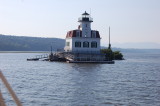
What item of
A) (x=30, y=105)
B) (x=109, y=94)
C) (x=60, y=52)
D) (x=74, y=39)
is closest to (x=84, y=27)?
(x=74, y=39)

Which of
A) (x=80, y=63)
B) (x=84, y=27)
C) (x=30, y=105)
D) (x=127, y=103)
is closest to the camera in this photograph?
(x=30, y=105)

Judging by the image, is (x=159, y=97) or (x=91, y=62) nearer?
(x=159, y=97)

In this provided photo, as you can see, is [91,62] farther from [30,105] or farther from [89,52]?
[30,105]

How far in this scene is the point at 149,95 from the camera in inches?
1009

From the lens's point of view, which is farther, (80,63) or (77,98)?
(80,63)

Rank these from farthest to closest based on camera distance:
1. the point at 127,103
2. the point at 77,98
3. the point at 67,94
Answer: the point at 67,94
the point at 77,98
the point at 127,103

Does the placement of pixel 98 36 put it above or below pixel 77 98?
above

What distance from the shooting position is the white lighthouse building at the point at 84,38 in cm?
7525

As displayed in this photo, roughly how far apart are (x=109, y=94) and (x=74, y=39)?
5011cm

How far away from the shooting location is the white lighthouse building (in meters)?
75.2

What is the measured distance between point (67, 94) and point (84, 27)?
171ft

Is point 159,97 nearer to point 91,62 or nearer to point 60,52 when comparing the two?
point 91,62

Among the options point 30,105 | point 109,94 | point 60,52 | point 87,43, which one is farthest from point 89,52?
point 30,105

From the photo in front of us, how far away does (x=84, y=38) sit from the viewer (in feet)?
248
